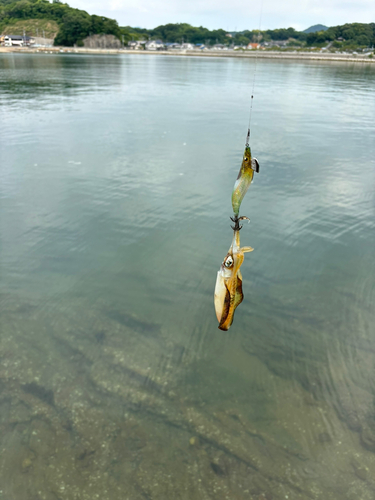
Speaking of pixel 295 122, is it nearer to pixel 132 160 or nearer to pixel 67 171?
pixel 132 160

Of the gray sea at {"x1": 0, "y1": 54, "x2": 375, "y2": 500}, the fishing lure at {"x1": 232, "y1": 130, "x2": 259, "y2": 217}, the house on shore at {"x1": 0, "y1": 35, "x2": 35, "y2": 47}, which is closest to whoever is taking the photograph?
the fishing lure at {"x1": 232, "y1": 130, "x2": 259, "y2": 217}

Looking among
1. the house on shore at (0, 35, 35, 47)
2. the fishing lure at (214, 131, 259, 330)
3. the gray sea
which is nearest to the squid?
the fishing lure at (214, 131, 259, 330)

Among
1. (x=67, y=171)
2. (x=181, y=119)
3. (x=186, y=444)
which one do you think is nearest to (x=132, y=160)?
(x=67, y=171)

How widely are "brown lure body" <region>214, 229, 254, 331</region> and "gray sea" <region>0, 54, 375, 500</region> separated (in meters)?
3.36

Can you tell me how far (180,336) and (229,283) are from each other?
473cm

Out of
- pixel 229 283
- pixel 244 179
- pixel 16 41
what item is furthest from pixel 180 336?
pixel 16 41

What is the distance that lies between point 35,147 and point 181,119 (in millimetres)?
13059

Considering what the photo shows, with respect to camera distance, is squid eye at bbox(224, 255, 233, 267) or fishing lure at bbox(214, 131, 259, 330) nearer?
fishing lure at bbox(214, 131, 259, 330)

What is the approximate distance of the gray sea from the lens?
536cm

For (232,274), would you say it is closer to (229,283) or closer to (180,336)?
(229,283)

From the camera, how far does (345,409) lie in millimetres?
6172

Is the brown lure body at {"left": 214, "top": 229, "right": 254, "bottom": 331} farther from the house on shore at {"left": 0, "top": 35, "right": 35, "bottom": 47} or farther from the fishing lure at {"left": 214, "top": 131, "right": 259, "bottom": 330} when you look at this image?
the house on shore at {"left": 0, "top": 35, "right": 35, "bottom": 47}

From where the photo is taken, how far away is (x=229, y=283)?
11.2 ft

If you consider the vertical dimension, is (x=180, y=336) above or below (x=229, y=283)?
below
